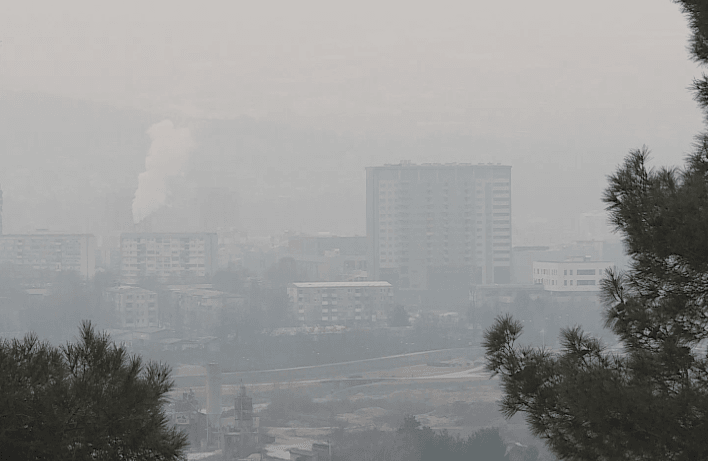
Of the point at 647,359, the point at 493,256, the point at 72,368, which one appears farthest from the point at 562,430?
the point at 493,256

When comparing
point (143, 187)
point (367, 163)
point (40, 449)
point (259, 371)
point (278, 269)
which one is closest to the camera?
point (40, 449)

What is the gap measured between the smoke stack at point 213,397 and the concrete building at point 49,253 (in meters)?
7.72

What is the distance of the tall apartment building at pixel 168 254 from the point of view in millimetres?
23234

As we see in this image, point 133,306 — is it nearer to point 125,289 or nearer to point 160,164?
point 125,289

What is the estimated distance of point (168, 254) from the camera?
23.9 meters

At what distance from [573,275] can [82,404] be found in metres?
21.4

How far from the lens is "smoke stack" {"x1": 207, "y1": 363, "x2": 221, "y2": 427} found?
13900mm

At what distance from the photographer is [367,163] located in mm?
32469

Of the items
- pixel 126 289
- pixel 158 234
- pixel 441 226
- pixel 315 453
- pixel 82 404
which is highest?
pixel 441 226

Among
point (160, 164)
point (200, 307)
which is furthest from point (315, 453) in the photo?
point (160, 164)

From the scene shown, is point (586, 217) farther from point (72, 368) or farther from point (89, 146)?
point (72, 368)

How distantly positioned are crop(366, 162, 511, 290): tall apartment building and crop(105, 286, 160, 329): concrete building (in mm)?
6739

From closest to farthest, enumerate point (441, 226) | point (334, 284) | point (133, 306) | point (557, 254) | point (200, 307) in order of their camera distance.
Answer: point (200, 307)
point (133, 306)
point (334, 284)
point (557, 254)
point (441, 226)

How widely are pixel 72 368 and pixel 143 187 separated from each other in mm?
29818
